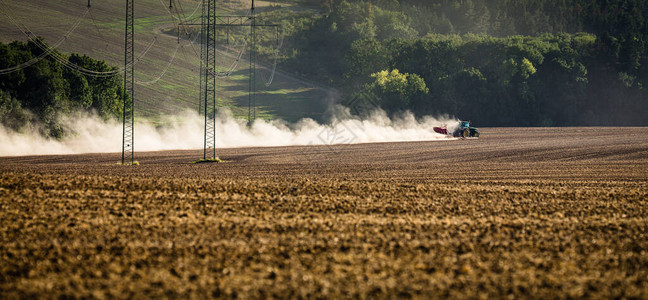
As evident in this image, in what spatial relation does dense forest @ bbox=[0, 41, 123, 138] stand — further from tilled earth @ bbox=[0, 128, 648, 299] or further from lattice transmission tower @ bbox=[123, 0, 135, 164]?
tilled earth @ bbox=[0, 128, 648, 299]

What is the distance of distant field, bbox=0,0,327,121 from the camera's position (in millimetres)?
105500

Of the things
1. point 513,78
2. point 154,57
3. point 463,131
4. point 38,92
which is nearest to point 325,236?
point 38,92

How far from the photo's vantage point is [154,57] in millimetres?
122250

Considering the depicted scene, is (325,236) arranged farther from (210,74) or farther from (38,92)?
(38,92)

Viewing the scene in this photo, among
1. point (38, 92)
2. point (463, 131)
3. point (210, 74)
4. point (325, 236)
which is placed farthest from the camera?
point (463, 131)

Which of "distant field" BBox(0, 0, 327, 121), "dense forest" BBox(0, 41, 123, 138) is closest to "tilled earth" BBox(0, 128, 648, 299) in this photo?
"dense forest" BBox(0, 41, 123, 138)

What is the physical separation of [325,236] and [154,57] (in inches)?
4250

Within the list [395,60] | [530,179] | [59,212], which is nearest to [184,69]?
[395,60]

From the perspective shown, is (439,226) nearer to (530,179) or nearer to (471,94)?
(530,179)

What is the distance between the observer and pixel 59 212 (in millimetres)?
24141

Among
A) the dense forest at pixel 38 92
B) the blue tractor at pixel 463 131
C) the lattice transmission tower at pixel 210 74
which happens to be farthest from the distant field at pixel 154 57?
the blue tractor at pixel 463 131

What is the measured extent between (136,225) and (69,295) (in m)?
7.74

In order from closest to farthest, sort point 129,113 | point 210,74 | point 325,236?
A: point 325,236 < point 210,74 < point 129,113

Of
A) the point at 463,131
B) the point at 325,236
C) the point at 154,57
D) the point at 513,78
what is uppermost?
the point at 154,57
